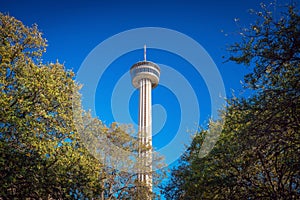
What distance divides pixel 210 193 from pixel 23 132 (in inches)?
373

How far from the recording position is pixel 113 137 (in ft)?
83.1

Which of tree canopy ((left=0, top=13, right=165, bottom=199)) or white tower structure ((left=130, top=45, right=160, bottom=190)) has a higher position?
white tower structure ((left=130, top=45, right=160, bottom=190))

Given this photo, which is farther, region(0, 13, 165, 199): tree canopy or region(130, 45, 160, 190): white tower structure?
region(130, 45, 160, 190): white tower structure

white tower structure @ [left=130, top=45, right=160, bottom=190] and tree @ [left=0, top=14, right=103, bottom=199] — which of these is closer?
tree @ [left=0, top=14, right=103, bottom=199]

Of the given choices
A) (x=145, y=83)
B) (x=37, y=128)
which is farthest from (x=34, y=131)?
(x=145, y=83)

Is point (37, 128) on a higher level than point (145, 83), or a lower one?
lower

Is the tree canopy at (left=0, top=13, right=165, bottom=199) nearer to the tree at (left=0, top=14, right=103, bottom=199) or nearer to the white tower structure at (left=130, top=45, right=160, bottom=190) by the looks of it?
the tree at (left=0, top=14, right=103, bottom=199)

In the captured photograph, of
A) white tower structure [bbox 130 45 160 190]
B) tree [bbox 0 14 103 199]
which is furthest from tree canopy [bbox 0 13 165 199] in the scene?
white tower structure [bbox 130 45 160 190]

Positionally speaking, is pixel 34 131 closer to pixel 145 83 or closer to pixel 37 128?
Answer: pixel 37 128

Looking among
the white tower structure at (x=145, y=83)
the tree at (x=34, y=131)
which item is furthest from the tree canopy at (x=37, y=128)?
the white tower structure at (x=145, y=83)

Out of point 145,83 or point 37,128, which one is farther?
point 145,83

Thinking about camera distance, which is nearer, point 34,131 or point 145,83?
point 34,131

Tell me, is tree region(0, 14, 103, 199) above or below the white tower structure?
below

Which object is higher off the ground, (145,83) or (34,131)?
(145,83)
